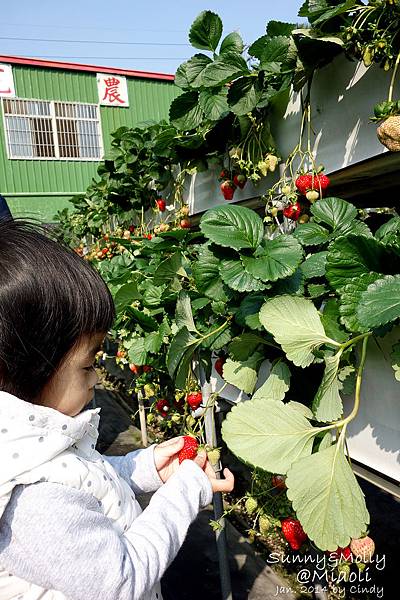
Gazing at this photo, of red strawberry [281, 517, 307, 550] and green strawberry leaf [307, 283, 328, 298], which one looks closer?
green strawberry leaf [307, 283, 328, 298]

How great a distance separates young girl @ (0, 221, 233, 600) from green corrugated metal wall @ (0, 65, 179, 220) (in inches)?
367

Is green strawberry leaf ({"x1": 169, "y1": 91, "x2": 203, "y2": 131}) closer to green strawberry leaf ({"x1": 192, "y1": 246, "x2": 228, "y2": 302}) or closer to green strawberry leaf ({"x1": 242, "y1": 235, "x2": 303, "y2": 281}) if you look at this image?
green strawberry leaf ({"x1": 192, "y1": 246, "x2": 228, "y2": 302})

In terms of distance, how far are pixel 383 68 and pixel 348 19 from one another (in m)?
0.14

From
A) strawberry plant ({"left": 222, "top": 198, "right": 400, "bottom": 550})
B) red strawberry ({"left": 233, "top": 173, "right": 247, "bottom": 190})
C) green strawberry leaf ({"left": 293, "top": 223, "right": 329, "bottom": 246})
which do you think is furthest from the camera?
red strawberry ({"left": 233, "top": 173, "right": 247, "bottom": 190})

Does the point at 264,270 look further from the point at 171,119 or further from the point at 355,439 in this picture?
the point at 171,119

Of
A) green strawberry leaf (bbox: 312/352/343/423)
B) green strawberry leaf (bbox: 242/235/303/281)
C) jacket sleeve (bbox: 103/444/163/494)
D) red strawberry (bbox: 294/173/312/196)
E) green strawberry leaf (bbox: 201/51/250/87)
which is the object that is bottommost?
jacket sleeve (bbox: 103/444/163/494)

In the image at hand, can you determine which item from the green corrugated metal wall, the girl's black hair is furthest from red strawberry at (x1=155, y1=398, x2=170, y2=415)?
the green corrugated metal wall

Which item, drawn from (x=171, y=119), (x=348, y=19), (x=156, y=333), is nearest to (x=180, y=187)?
(x=171, y=119)

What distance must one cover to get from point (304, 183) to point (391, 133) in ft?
1.08

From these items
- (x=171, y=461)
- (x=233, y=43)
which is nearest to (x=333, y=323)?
(x=171, y=461)

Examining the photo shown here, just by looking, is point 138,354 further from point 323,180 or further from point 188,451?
point 323,180

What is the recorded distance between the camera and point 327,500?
875 millimetres

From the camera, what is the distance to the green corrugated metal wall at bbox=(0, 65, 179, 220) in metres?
10.2

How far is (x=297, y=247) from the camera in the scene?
1059 mm
